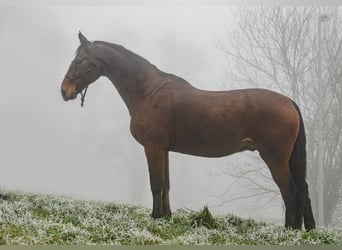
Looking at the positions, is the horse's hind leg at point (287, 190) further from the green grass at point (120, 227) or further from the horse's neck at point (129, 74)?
the horse's neck at point (129, 74)

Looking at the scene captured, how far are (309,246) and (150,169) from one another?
0.70 meters

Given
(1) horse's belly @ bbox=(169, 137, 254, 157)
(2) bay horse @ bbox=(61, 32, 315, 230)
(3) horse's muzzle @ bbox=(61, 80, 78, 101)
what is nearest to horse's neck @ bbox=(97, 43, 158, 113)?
(2) bay horse @ bbox=(61, 32, 315, 230)

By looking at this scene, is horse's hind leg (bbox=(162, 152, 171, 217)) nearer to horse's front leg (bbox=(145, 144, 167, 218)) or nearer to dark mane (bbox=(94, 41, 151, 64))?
horse's front leg (bbox=(145, 144, 167, 218))

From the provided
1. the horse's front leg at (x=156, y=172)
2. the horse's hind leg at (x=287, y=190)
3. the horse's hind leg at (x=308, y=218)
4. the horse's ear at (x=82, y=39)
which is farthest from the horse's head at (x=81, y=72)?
the horse's hind leg at (x=308, y=218)

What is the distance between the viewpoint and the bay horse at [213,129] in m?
2.01

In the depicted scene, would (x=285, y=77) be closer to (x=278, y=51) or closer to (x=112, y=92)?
(x=278, y=51)

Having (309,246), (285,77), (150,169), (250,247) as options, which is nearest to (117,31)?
(150,169)

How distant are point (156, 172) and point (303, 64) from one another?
801 millimetres

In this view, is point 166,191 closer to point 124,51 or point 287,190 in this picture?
point 287,190

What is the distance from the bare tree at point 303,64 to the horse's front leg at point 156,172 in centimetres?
36

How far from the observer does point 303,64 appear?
2.16 meters

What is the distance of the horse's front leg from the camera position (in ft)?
6.58

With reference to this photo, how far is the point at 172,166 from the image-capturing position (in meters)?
2.06

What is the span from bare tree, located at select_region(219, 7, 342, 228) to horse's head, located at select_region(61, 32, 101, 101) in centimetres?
56
